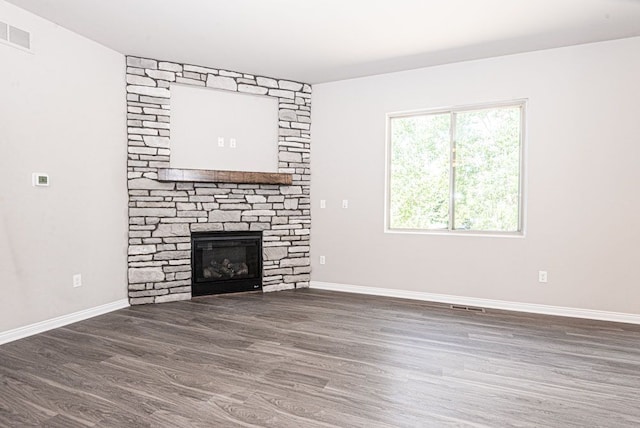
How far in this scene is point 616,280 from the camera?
3.62 m

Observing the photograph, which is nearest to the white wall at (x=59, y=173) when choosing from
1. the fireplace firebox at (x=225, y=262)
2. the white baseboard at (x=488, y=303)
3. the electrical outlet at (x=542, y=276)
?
→ the fireplace firebox at (x=225, y=262)

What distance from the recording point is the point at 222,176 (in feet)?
A: 14.4

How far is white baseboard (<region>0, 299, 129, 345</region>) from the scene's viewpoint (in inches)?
119

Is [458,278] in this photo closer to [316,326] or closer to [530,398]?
[316,326]

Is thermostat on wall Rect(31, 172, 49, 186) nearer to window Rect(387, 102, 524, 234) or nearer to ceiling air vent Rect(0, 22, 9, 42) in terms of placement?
ceiling air vent Rect(0, 22, 9, 42)

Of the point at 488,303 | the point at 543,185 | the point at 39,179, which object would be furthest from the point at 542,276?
the point at 39,179

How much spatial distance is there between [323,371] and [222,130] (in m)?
3.16

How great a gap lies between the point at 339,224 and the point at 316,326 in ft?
5.72

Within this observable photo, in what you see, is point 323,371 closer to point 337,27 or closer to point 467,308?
point 467,308

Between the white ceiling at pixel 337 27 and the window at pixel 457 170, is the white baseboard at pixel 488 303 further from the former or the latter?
the white ceiling at pixel 337 27

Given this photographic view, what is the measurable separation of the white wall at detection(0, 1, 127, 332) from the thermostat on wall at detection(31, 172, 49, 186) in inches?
1.4

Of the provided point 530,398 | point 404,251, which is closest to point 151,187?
point 404,251

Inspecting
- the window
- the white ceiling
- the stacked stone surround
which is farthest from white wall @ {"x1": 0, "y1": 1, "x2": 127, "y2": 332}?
the window

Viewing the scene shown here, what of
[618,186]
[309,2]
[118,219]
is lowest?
[118,219]
